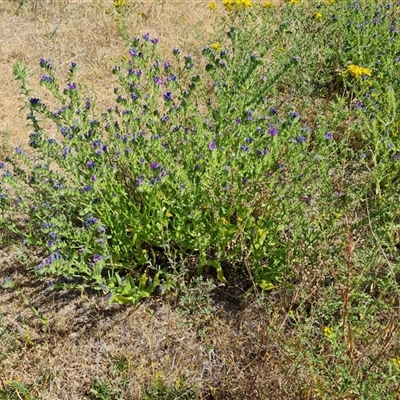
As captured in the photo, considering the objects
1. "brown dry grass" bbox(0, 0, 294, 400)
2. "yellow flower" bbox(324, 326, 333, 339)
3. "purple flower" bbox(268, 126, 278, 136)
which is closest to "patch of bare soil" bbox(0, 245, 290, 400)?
"brown dry grass" bbox(0, 0, 294, 400)

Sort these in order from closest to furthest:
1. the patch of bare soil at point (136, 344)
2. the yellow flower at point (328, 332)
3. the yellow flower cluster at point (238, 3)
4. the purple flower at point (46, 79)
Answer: the yellow flower at point (328, 332) → the patch of bare soil at point (136, 344) → the purple flower at point (46, 79) → the yellow flower cluster at point (238, 3)

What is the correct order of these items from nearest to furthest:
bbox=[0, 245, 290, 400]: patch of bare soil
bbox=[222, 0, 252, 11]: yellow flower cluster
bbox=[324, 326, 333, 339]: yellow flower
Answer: bbox=[324, 326, 333, 339]: yellow flower → bbox=[0, 245, 290, 400]: patch of bare soil → bbox=[222, 0, 252, 11]: yellow flower cluster

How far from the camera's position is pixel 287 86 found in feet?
14.3

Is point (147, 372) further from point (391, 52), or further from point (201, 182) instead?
point (391, 52)

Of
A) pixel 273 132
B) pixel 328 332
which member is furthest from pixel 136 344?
pixel 273 132

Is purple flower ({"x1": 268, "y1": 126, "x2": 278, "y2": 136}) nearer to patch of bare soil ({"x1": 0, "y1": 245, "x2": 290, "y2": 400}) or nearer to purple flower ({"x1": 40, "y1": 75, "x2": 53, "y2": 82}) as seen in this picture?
patch of bare soil ({"x1": 0, "y1": 245, "x2": 290, "y2": 400})

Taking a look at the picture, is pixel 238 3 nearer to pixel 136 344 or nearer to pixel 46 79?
pixel 46 79

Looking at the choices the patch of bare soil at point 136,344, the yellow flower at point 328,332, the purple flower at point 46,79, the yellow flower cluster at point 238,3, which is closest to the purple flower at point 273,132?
the patch of bare soil at point 136,344

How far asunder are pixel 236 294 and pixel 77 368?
0.93 metres

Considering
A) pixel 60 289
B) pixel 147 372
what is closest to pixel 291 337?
pixel 147 372

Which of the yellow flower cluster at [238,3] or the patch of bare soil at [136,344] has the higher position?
the yellow flower cluster at [238,3]

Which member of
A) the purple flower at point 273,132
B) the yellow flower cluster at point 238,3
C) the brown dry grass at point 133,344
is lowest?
the brown dry grass at point 133,344

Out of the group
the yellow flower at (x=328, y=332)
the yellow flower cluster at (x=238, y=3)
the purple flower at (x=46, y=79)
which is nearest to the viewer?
the yellow flower at (x=328, y=332)

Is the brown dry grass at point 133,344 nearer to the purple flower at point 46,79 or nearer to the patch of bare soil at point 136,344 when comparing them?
the patch of bare soil at point 136,344
